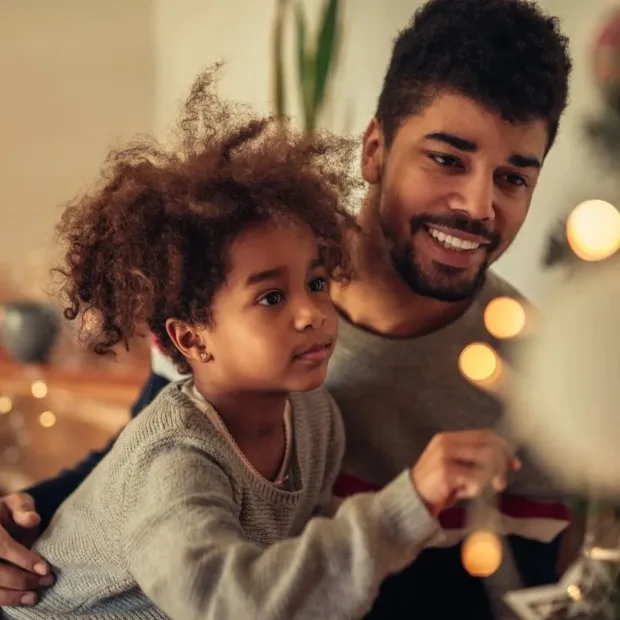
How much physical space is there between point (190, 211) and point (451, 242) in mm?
260

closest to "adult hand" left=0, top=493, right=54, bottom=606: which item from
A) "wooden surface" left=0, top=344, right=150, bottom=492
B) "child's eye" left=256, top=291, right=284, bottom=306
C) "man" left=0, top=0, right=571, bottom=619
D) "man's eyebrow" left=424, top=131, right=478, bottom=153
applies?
"man" left=0, top=0, right=571, bottom=619

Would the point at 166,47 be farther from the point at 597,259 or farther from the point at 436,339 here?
A: the point at 597,259

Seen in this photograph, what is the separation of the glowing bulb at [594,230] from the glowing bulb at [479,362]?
12cm

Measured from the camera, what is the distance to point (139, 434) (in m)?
0.73

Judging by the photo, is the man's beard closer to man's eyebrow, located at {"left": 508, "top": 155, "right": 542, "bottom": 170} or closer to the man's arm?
man's eyebrow, located at {"left": 508, "top": 155, "right": 542, "bottom": 170}

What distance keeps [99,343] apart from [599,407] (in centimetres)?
52

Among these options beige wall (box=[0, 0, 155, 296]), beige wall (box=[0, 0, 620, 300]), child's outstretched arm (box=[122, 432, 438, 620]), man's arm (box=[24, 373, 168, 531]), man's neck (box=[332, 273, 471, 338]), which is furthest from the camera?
beige wall (box=[0, 0, 155, 296])

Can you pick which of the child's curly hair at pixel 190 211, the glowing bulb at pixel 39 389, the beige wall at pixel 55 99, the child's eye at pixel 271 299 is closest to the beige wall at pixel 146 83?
the beige wall at pixel 55 99

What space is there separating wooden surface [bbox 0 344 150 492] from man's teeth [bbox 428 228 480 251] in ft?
3.73

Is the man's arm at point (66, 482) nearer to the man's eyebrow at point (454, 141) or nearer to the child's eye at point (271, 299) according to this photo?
the child's eye at point (271, 299)

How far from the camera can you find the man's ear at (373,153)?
792 mm

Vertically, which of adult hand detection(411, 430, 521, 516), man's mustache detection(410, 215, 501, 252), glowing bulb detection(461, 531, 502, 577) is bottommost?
glowing bulb detection(461, 531, 502, 577)

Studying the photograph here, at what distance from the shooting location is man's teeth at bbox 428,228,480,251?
728 millimetres

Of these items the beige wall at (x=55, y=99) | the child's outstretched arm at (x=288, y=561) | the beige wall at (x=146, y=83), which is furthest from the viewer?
the beige wall at (x=55, y=99)
